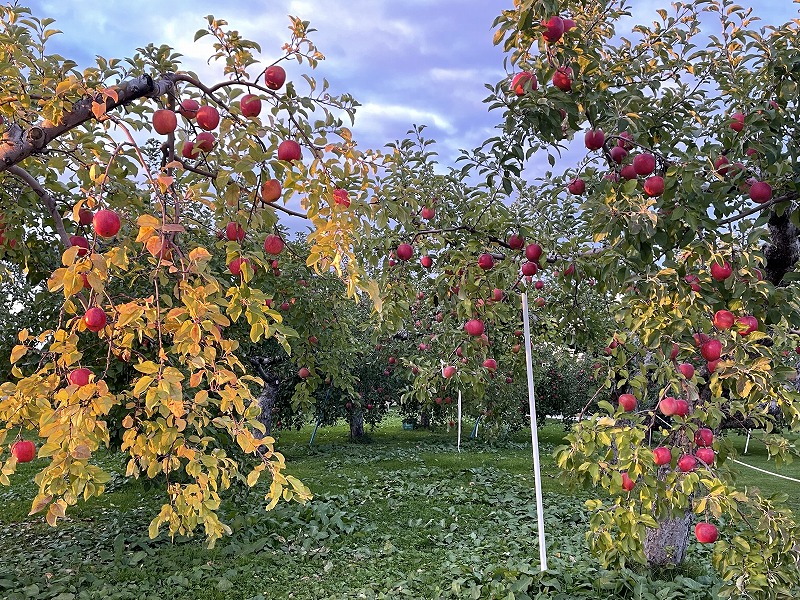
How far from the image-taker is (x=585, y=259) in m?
4.06

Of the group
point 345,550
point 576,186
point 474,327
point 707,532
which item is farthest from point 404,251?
point 345,550

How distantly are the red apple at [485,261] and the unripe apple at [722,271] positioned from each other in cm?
168

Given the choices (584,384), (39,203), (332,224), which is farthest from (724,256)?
(584,384)

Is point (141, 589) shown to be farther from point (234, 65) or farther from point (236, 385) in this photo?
point (234, 65)

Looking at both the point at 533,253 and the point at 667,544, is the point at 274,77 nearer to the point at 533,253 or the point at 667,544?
the point at 533,253

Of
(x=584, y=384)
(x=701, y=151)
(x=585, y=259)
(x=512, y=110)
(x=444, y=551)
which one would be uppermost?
(x=512, y=110)

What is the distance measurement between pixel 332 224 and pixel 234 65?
82 centimetres

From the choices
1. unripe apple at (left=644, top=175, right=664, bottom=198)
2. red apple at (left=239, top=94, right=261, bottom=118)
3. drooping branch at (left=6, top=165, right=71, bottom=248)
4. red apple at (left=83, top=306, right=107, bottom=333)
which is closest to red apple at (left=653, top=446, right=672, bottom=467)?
unripe apple at (left=644, top=175, right=664, bottom=198)

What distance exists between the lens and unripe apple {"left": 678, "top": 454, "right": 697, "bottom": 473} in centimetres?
296

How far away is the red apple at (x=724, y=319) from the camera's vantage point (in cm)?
291

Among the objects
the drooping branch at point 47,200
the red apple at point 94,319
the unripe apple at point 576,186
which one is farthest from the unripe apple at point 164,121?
the unripe apple at point 576,186

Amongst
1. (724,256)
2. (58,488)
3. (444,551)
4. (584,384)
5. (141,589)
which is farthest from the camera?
(584,384)

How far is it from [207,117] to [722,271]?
2.46 meters

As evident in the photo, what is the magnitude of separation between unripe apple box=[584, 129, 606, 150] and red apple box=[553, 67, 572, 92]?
27cm
